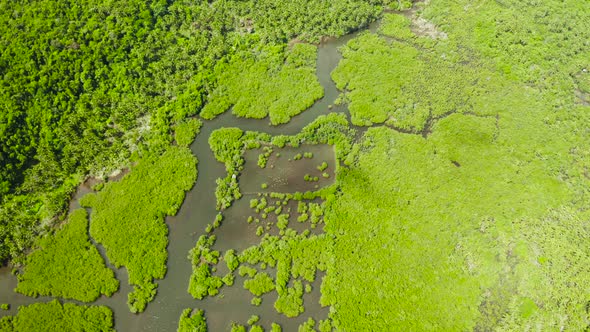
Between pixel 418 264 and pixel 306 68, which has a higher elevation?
pixel 306 68

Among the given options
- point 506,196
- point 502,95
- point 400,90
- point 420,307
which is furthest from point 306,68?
point 420,307

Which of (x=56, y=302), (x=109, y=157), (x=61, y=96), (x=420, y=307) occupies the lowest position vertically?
(x=420, y=307)

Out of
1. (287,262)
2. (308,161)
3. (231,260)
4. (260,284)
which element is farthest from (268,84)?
(260,284)

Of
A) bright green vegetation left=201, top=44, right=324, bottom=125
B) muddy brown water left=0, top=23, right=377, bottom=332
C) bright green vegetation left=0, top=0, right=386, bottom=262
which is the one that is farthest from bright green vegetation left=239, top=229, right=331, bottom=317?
bright green vegetation left=0, top=0, right=386, bottom=262

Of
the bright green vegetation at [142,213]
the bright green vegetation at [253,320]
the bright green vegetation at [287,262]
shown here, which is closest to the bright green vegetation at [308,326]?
the bright green vegetation at [287,262]

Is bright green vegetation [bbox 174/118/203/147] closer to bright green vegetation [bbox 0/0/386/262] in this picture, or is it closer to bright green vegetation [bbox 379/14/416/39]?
bright green vegetation [bbox 0/0/386/262]

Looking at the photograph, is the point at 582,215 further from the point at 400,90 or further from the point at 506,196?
the point at 400,90
